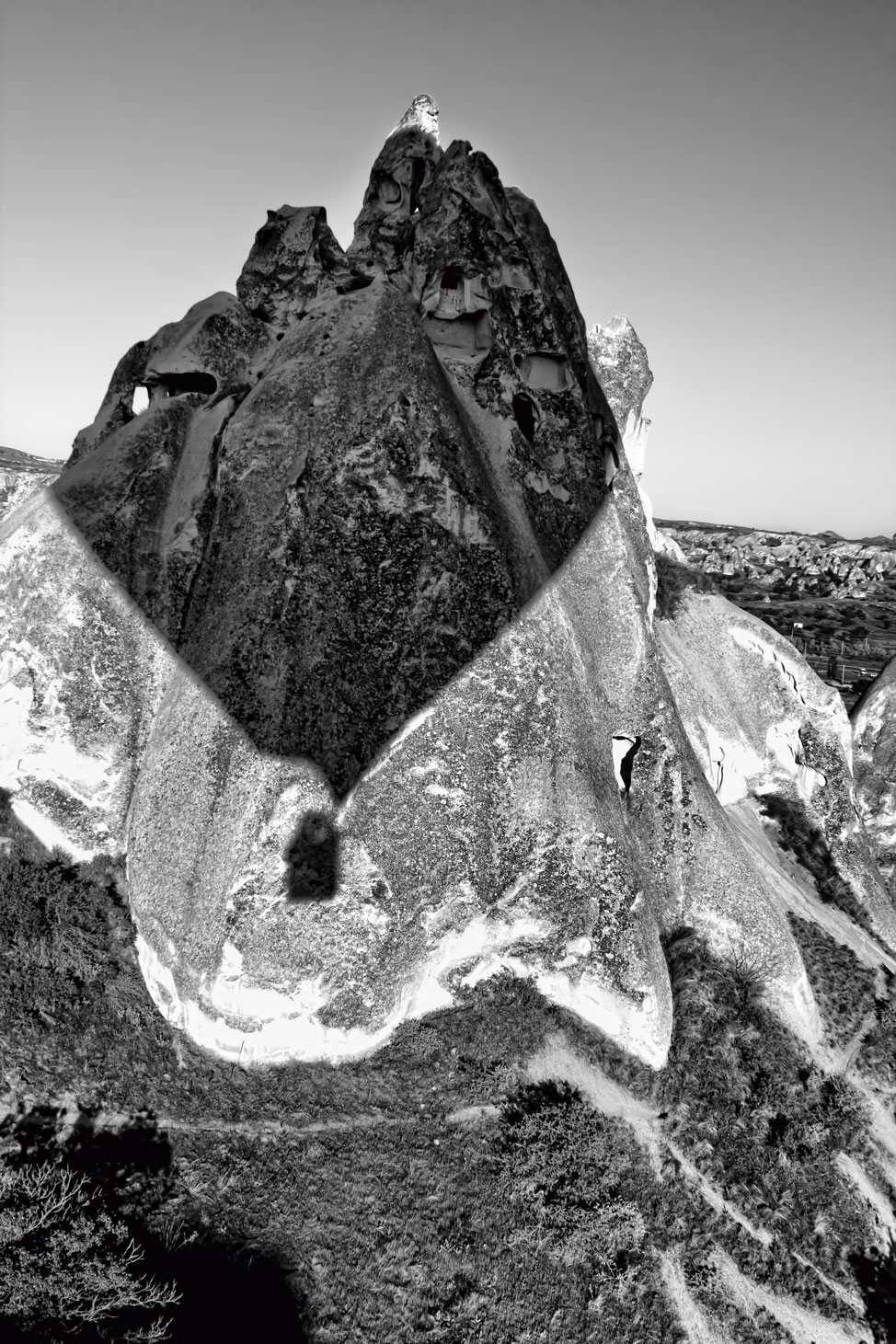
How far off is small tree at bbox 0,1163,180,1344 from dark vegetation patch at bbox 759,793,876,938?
12332 mm

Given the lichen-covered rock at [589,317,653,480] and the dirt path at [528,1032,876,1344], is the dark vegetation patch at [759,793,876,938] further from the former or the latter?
the lichen-covered rock at [589,317,653,480]

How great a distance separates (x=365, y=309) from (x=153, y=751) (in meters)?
6.50

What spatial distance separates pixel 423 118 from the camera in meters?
13.9

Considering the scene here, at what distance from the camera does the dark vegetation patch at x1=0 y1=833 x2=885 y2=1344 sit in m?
6.51

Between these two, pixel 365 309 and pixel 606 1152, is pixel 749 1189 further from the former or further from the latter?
pixel 365 309

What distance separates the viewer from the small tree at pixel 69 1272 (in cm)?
548

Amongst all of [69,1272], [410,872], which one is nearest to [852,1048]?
[410,872]

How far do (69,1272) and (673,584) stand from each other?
14.3 meters

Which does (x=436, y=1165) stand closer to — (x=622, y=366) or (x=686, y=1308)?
(x=686, y=1308)

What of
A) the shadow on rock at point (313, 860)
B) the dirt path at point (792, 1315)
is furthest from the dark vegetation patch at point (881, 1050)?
the shadow on rock at point (313, 860)

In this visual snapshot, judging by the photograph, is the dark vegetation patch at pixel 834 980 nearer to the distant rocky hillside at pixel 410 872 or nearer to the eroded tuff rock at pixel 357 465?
the distant rocky hillside at pixel 410 872

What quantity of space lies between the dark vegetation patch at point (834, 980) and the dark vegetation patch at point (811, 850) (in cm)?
132

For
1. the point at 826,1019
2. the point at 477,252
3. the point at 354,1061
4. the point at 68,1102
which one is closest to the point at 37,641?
the point at 68,1102

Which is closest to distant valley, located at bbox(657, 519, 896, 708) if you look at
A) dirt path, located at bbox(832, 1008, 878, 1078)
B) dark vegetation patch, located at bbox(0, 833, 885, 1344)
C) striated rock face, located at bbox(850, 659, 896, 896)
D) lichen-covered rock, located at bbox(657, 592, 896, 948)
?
striated rock face, located at bbox(850, 659, 896, 896)
